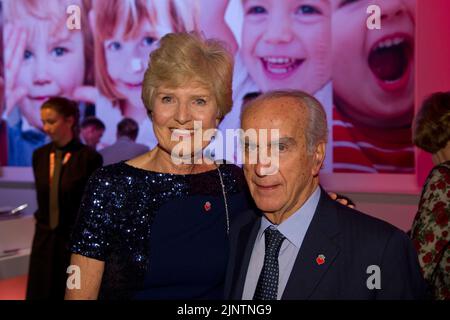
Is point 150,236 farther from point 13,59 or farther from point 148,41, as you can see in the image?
point 13,59

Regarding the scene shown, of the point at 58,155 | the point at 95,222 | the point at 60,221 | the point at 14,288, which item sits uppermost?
the point at 95,222

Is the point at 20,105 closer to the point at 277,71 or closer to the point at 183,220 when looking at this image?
the point at 277,71

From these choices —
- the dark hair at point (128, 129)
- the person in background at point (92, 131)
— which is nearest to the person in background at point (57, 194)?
the dark hair at point (128, 129)

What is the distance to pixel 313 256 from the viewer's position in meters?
1.49

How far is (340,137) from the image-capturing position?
201 inches

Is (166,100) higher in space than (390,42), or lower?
lower

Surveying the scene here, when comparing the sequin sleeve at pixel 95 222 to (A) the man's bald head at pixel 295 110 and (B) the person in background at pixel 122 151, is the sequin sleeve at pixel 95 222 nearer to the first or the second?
(A) the man's bald head at pixel 295 110

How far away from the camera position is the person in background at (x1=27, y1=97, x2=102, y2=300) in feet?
13.5

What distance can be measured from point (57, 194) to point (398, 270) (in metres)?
3.15

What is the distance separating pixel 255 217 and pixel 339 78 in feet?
11.8

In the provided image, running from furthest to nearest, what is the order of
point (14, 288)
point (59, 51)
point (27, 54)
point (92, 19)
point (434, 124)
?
point (27, 54) < point (59, 51) < point (92, 19) < point (14, 288) < point (434, 124)

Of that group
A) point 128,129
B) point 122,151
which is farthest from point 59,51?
point 122,151

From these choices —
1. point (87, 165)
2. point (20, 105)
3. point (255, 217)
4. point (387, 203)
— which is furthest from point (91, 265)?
point (20, 105)

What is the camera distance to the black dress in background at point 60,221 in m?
4.12
